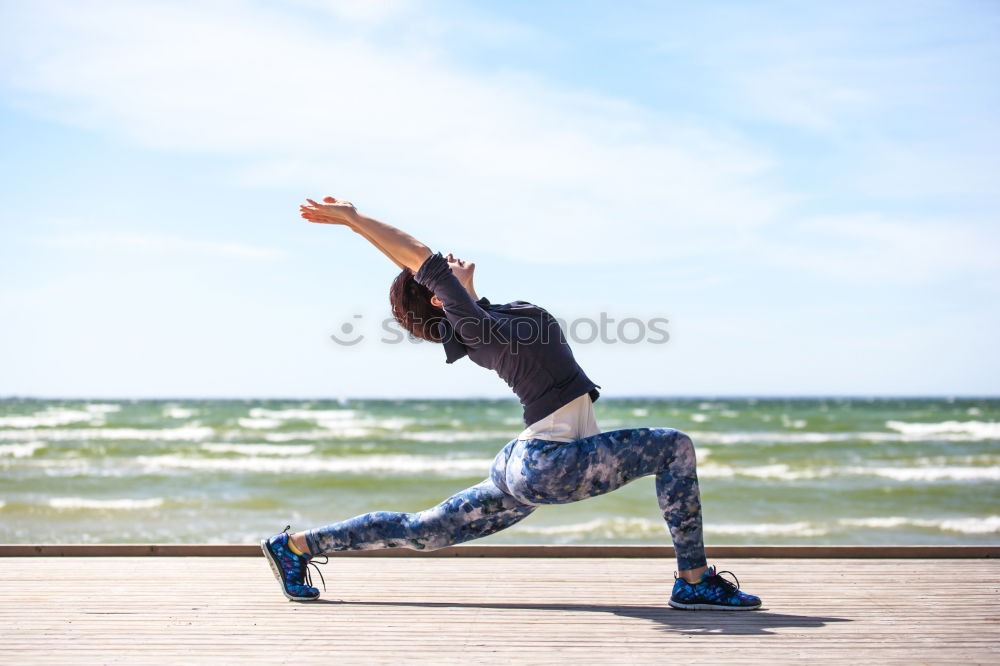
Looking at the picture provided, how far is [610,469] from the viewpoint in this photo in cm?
302

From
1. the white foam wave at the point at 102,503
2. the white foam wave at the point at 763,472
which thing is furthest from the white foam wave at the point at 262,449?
the white foam wave at the point at 763,472

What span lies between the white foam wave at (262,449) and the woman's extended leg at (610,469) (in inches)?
714

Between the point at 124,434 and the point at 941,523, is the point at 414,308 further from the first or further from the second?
the point at 124,434

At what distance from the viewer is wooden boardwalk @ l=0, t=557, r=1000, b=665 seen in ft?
8.79

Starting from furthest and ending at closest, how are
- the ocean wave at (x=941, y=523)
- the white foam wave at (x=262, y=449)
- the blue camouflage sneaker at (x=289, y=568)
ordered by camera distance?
1. the white foam wave at (x=262, y=449)
2. the ocean wave at (x=941, y=523)
3. the blue camouflage sneaker at (x=289, y=568)

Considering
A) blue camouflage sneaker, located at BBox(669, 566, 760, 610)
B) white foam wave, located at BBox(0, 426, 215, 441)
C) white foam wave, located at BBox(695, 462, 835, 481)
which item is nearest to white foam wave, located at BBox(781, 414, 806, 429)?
white foam wave, located at BBox(695, 462, 835, 481)

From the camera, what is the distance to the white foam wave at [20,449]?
2075cm

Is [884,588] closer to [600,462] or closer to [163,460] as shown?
[600,462]

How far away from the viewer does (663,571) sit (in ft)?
13.5

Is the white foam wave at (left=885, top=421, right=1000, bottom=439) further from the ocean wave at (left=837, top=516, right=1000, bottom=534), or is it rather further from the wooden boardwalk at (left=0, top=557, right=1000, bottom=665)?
the wooden boardwalk at (left=0, top=557, right=1000, bottom=665)

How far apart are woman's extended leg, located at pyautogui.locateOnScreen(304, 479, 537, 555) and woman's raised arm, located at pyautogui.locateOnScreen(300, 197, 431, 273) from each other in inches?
34.3

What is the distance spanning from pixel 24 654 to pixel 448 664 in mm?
1237

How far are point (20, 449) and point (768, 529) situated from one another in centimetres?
1851

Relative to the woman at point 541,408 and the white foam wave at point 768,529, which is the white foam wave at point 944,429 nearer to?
the white foam wave at point 768,529
